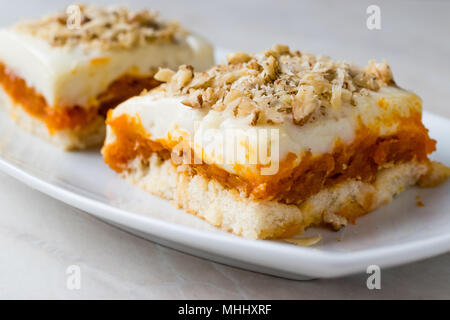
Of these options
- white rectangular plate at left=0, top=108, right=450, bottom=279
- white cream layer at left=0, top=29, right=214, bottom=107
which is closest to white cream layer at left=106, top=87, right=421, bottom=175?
white rectangular plate at left=0, top=108, right=450, bottom=279

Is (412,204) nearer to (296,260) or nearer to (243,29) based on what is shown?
(296,260)

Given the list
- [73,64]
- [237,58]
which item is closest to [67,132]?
[73,64]

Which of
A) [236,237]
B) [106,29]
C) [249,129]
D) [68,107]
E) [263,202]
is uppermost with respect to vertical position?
[106,29]

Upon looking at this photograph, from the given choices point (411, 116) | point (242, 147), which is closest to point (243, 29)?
point (411, 116)

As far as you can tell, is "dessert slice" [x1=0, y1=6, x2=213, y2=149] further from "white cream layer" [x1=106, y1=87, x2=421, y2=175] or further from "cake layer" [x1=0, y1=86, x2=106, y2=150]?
"white cream layer" [x1=106, y1=87, x2=421, y2=175]

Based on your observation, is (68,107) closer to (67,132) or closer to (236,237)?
(67,132)

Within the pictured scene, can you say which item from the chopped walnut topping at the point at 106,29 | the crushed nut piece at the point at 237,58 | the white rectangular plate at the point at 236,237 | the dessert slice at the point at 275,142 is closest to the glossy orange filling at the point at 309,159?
the dessert slice at the point at 275,142
